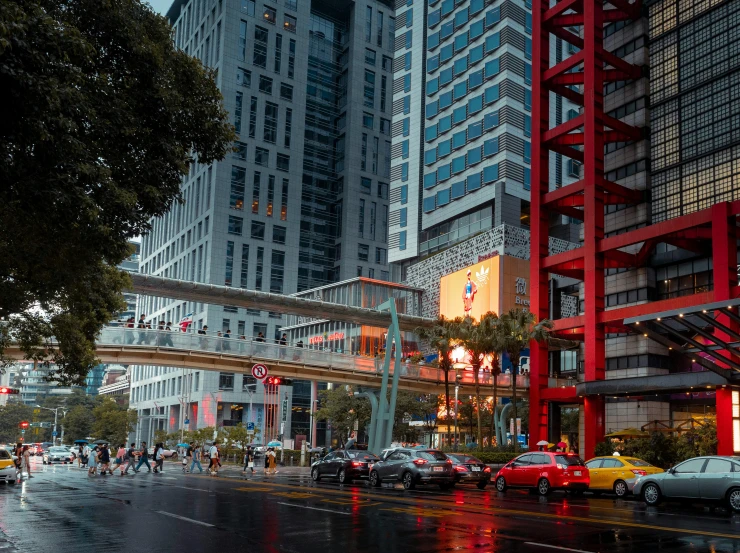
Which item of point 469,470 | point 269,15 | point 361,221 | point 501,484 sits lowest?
point 501,484

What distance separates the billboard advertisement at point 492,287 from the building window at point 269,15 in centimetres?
5947

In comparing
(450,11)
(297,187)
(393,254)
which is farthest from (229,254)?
(450,11)

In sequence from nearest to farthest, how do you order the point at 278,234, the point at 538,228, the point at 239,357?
1. the point at 239,357
2. the point at 538,228
3. the point at 278,234

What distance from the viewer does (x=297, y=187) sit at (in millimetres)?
116688

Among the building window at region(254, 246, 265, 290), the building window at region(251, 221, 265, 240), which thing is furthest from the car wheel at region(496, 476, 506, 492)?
the building window at region(251, 221, 265, 240)

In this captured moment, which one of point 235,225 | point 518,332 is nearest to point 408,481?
point 518,332

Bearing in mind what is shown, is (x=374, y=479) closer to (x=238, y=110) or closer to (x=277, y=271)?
(x=277, y=271)

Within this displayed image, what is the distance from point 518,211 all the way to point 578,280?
2274cm

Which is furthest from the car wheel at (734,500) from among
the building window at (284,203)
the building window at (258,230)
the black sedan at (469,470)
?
the building window at (284,203)

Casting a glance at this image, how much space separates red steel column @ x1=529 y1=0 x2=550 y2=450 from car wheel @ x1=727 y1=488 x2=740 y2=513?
29.4 metres

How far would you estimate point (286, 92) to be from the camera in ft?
387

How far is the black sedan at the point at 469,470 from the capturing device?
96.1 feet

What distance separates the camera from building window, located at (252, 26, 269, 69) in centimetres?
11506

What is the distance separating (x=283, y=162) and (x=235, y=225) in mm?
14144
